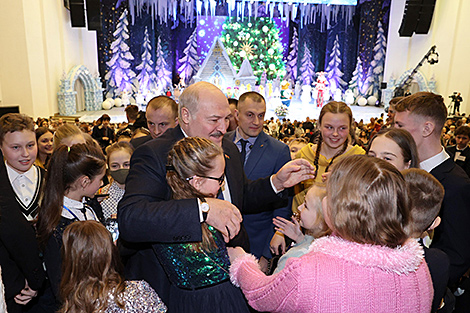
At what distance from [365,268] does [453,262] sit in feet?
3.56

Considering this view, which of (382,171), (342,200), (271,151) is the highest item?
(382,171)

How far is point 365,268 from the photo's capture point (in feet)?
3.75

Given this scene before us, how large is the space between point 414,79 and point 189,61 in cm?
1192

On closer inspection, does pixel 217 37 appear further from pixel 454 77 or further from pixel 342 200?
pixel 342 200

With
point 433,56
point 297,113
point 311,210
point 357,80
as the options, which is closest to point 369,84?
point 357,80

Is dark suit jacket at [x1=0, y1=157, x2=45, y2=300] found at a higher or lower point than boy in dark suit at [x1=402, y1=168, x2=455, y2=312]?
lower

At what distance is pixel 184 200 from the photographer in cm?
150

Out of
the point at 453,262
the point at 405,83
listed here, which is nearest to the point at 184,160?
the point at 453,262

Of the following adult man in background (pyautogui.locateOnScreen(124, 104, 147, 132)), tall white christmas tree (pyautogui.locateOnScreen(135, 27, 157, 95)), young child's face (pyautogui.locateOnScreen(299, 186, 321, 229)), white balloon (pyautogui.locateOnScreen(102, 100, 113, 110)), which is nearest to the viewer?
young child's face (pyautogui.locateOnScreen(299, 186, 321, 229))

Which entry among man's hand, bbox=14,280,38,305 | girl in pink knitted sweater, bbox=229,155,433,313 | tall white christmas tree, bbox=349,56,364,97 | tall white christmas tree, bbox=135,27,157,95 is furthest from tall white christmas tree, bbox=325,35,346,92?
girl in pink knitted sweater, bbox=229,155,433,313

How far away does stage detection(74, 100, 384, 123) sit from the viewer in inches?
564

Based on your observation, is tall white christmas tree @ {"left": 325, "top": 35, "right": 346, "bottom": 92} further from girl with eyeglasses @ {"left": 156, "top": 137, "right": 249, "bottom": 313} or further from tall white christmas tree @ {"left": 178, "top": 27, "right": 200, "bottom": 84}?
girl with eyeglasses @ {"left": 156, "top": 137, "right": 249, "bottom": 313}

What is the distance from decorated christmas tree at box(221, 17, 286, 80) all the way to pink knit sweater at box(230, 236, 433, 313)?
20.7 meters

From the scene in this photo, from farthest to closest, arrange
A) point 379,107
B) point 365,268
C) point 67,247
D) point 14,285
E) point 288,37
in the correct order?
point 288,37 → point 379,107 → point 14,285 → point 67,247 → point 365,268
